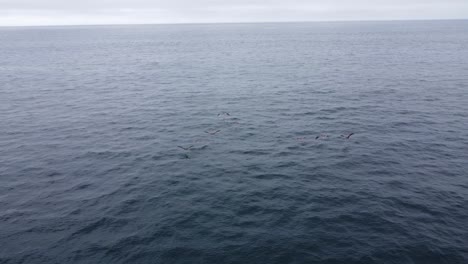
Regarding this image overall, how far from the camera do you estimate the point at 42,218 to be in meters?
34.0

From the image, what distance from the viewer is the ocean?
2988 cm

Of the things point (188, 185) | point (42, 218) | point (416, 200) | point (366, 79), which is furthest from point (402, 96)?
point (42, 218)

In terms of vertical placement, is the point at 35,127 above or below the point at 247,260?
above

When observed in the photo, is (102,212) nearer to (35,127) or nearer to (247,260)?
(247,260)

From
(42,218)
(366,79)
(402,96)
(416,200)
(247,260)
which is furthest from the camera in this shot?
(366,79)

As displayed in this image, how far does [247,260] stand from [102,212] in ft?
56.2

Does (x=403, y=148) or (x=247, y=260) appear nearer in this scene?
(x=247, y=260)

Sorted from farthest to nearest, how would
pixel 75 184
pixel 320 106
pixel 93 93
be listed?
pixel 93 93 < pixel 320 106 < pixel 75 184

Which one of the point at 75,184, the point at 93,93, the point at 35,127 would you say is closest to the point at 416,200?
the point at 75,184

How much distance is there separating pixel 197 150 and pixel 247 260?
25373 mm

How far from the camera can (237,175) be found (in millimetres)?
43312

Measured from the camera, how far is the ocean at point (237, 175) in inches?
1176

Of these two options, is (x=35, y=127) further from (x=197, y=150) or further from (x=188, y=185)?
(x=188, y=185)

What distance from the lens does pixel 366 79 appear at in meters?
97.3
